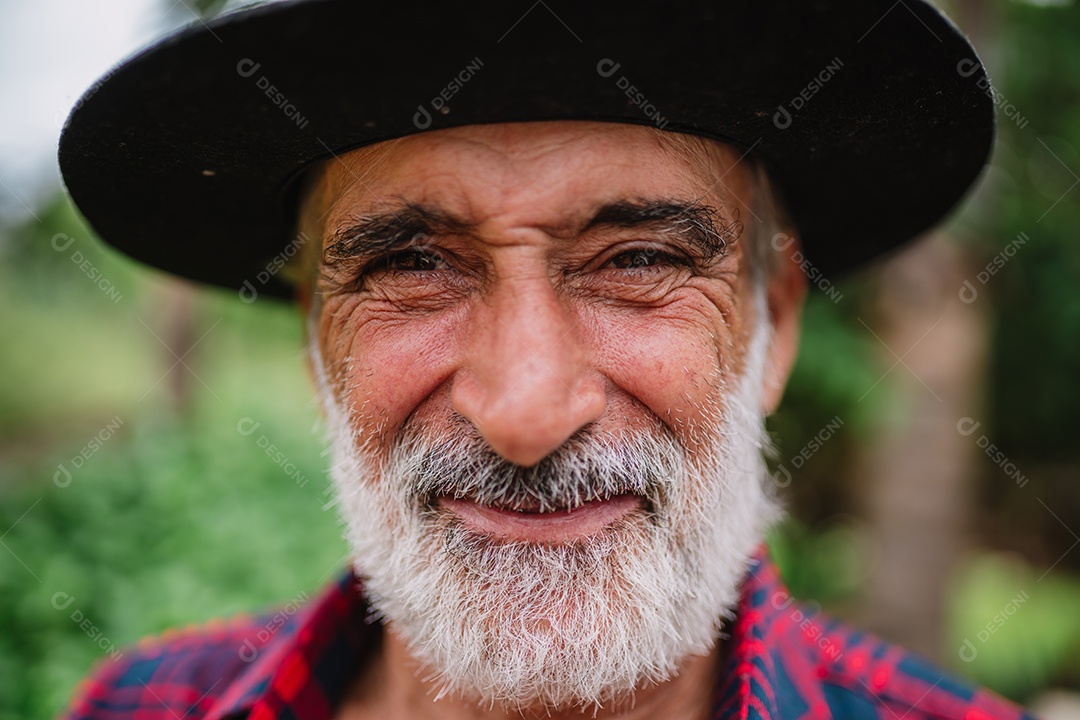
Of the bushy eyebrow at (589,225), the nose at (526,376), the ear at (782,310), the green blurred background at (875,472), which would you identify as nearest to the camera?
the nose at (526,376)

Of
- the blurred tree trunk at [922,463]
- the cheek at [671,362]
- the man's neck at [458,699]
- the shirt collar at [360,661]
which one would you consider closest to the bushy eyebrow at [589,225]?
the cheek at [671,362]

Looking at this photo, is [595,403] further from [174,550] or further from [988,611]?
[988,611]

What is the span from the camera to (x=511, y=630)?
1.59m

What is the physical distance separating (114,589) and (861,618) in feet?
15.9

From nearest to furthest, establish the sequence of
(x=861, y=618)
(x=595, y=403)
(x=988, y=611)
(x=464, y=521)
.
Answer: (x=595, y=403)
(x=464, y=521)
(x=861, y=618)
(x=988, y=611)

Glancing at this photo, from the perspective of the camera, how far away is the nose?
57.0 inches

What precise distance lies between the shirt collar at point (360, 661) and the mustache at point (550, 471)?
468 mm

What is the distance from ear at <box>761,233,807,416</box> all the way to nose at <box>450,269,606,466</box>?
723mm

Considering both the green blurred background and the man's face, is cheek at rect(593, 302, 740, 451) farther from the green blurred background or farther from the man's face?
the green blurred background

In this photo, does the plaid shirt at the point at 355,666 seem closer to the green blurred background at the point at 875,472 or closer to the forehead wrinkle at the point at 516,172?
the green blurred background at the point at 875,472

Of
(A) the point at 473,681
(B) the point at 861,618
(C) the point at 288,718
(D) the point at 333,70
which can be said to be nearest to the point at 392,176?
(D) the point at 333,70

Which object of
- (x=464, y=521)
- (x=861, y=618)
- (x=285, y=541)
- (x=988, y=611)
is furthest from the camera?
(x=988, y=611)

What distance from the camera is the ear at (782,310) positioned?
209 cm

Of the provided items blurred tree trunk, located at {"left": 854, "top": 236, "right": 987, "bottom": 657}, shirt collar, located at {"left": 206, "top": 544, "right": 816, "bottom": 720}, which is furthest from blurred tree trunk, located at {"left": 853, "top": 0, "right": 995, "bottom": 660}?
shirt collar, located at {"left": 206, "top": 544, "right": 816, "bottom": 720}
